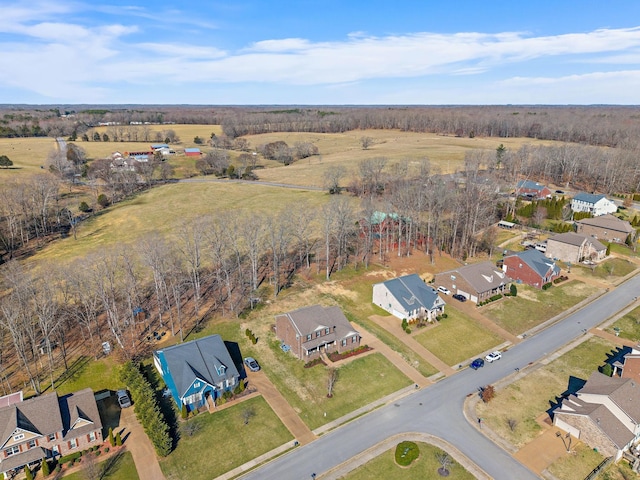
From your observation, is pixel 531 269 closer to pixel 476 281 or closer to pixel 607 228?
pixel 476 281

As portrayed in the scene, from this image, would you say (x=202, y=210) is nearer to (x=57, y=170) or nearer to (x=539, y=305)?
(x=57, y=170)

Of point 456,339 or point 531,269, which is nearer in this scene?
point 456,339

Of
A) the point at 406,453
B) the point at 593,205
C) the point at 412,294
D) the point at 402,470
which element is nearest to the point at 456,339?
the point at 412,294

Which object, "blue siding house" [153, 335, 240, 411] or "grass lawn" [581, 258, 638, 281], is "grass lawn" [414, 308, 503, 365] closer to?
"blue siding house" [153, 335, 240, 411]

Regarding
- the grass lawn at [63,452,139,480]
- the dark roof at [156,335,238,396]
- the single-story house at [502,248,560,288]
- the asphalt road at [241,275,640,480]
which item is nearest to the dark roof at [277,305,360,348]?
the dark roof at [156,335,238,396]

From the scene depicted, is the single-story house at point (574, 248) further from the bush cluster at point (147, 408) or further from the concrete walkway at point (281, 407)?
the bush cluster at point (147, 408)
